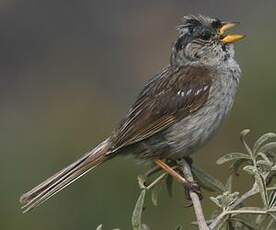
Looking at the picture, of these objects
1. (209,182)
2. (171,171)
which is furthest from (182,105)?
(209,182)

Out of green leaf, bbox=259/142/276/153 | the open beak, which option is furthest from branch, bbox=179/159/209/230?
the open beak

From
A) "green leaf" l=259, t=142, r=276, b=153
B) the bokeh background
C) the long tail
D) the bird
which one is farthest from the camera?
the bokeh background

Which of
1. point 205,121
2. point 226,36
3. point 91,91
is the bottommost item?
point 205,121

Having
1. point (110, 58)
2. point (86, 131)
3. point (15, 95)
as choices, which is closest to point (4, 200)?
point (86, 131)

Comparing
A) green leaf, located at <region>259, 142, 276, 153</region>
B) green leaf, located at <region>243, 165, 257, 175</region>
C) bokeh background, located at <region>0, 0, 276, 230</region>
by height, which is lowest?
green leaf, located at <region>243, 165, 257, 175</region>

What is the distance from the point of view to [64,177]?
454 centimetres

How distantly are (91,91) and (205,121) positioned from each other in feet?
27.9

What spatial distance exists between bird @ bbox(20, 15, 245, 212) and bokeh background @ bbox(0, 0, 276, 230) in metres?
2.06

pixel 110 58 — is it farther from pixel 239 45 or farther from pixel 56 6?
pixel 239 45

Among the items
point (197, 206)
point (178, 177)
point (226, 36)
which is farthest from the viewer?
point (226, 36)

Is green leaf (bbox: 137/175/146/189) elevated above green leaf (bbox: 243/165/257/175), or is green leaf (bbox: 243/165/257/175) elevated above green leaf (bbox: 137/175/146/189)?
green leaf (bbox: 137/175/146/189)

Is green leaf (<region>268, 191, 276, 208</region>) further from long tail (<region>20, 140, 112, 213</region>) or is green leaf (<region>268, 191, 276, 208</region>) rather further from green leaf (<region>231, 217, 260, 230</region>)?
long tail (<region>20, 140, 112, 213</region>)

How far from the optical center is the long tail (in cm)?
421

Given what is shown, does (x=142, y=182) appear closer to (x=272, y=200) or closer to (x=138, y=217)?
(x=138, y=217)
